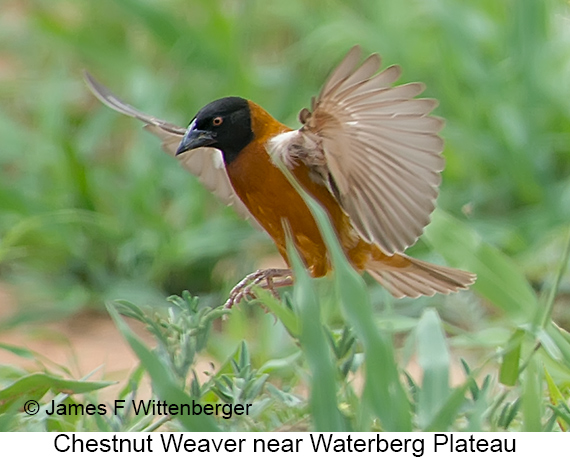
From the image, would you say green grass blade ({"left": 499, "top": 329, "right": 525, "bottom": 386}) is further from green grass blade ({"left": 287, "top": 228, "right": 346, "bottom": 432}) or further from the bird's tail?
green grass blade ({"left": 287, "top": 228, "right": 346, "bottom": 432})

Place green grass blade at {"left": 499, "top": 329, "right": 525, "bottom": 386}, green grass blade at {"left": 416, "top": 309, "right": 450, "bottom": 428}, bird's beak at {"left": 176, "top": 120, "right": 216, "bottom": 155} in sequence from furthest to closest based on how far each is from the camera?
bird's beak at {"left": 176, "top": 120, "right": 216, "bottom": 155} → green grass blade at {"left": 499, "top": 329, "right": 525, "bottom": 386} → green grass blade at {"left": 416, "top": 309, "right": 450, "bottom": 428}

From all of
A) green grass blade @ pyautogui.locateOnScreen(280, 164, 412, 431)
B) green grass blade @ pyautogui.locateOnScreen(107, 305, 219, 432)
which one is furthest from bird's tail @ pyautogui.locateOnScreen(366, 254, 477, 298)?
green grass blade @ pyautogui.locateOnScreen(107, 305, 219, 432)

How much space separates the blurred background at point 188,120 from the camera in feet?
10.8

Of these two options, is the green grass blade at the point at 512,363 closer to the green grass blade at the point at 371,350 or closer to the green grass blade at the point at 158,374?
the green grass blade at the point at 371,350

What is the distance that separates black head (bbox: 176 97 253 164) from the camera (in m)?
2.03

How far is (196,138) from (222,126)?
0.05 metres

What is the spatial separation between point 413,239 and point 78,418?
0.67m

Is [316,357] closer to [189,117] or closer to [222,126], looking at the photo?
[222,126]

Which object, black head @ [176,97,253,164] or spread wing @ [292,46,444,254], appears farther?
black head @ [176,97,253,164]

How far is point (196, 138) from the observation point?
6.65ft

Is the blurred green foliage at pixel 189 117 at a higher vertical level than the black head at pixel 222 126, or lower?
higher

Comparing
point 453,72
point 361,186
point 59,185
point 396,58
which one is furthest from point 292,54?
point 361,186

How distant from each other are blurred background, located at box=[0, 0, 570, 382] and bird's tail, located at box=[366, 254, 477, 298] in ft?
1.34
